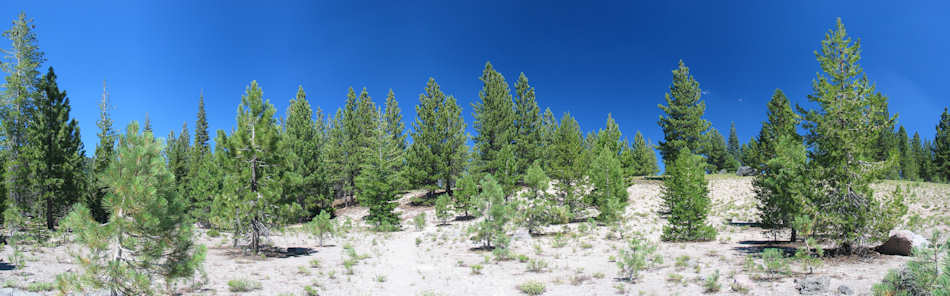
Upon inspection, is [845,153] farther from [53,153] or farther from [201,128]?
[201,128]

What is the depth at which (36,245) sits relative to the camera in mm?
14812

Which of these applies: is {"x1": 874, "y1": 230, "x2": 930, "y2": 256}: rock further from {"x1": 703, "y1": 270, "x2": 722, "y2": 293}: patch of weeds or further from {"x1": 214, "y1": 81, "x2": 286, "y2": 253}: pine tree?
{"x1": 214, "y1": 81, "x2": 286, "y2": 253}: pine tree

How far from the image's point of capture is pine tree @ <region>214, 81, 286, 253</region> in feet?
50.8

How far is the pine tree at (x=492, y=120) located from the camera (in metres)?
36.6

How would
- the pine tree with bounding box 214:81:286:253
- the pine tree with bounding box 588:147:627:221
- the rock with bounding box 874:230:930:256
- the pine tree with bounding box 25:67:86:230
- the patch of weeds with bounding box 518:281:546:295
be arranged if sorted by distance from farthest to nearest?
1. the pine tree with bounding box 588:147:627:221
2. the pine tree with bounding box 25:67:86:230
3. the pine tree with bounding box 214:81:286:253
4. the rock with bounding box 874:230:930:256
5. the patch of weeds with bounding box 518:281:546:295

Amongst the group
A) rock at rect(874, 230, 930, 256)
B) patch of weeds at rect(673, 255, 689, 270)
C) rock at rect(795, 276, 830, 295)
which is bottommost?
patch of weeds at rect(673, 255, 689, 270)

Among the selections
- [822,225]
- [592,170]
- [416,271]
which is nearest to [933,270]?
[822,225]

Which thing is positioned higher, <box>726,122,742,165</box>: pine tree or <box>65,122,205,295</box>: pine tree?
<box>726,122,742,165</box>: pine tree

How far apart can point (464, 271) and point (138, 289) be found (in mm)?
9642

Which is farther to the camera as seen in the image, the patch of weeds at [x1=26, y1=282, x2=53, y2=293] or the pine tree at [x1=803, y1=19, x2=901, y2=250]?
the pine tree at [x1=803, y1=19, x2=901, y2=250]

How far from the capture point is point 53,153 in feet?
67.8

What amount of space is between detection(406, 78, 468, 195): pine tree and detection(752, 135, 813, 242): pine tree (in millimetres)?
23378

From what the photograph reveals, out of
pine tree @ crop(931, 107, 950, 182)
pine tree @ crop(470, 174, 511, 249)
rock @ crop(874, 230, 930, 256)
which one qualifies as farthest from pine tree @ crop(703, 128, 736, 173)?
pine tree @ crop(470, 174, 511, 249)

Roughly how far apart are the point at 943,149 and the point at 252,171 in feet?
253
